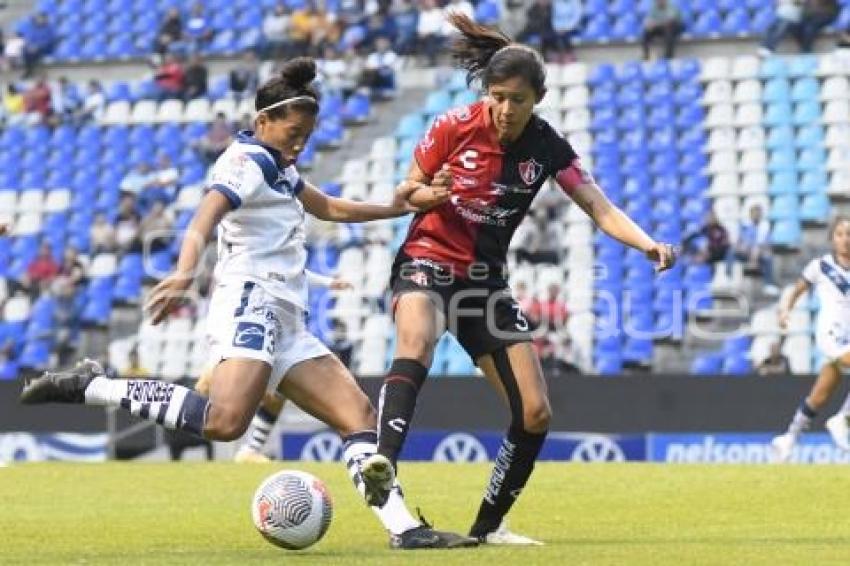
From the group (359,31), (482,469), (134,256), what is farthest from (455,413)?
(359,31)

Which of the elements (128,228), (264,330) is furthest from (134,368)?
(264,330)

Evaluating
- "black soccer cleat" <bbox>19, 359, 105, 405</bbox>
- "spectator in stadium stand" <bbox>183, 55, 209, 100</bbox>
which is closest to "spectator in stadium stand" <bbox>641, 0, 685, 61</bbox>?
"spectator in stadium stand" <bbox>183, 55, 209, 100</bbox>

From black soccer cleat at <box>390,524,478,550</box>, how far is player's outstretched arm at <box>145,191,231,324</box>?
173 centimetres

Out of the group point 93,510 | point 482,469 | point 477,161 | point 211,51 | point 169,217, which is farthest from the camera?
point 211,51

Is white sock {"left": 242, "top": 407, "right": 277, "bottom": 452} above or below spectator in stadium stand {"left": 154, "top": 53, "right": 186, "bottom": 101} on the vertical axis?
below

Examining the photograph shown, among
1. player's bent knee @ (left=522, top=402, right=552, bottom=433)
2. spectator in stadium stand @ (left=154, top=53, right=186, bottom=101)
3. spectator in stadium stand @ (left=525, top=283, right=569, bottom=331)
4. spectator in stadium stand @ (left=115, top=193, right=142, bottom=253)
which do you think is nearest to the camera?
player's bent knee @ (left=522, top=402, right=552, bottom=433)

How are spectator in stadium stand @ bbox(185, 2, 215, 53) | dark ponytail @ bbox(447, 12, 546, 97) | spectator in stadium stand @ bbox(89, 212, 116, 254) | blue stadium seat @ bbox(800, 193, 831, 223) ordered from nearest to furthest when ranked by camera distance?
dark ponytail @ bbox(447, 12, 546, 97), blue stadium seat @ bbox(800, 193, 831, 223), spectator in stadium stand @ bbox(89, 212, 116, 254), spectator in stadium stand @ bbox(185, 2, 215, 53)

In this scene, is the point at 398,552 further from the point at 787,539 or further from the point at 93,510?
the point at 93,510

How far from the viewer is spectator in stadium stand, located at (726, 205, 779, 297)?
24766mm

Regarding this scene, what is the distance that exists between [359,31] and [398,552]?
72.6 feet

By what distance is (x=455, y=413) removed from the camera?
72.7ft

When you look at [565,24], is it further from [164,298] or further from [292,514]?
[164,298]

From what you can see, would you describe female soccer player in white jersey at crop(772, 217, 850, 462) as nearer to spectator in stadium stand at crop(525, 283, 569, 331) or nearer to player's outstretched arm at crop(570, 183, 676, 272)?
spectator in stadium stand at crop(525, 283, 569, 331)

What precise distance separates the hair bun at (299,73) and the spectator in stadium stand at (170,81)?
22533mm
